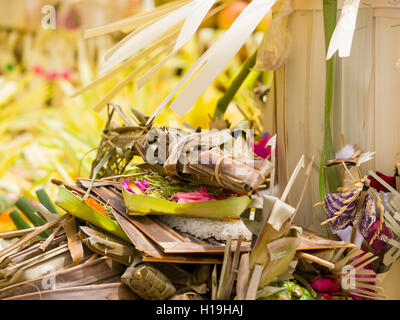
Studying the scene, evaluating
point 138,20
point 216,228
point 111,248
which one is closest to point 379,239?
point 216,228

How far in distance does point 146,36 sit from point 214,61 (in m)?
0.11

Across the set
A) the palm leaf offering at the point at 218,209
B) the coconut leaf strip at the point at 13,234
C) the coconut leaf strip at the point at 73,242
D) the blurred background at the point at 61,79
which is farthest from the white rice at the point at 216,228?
the blurred background at the point at 61,79

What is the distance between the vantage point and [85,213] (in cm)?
54

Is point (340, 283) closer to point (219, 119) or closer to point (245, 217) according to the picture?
point (245, 217)

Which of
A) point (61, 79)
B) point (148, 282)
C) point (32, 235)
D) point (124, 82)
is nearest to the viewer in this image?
point (148, 282)

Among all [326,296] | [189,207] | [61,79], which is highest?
[61,79]

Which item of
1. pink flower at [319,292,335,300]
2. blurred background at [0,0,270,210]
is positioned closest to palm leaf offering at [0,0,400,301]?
pink flower at [319,292,335,300]

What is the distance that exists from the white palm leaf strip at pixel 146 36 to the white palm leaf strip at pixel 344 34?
6.5 inches

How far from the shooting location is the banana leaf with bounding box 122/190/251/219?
19.6 inches

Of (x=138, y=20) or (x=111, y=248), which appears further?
(x=138, y=20)

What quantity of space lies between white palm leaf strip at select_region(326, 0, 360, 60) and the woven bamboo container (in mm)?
84

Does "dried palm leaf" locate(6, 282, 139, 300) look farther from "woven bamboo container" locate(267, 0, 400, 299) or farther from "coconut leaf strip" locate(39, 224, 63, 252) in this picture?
"woven bamboo container" locate(267, 0, 400, 299)

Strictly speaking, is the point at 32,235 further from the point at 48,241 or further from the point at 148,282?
the point at 148,282
